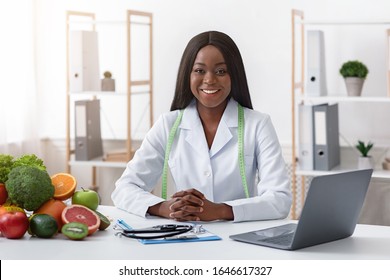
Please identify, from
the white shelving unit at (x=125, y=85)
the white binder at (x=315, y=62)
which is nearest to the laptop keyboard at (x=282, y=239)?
the white binder at (x=315, y=62)

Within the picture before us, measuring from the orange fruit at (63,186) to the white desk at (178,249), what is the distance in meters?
0.17

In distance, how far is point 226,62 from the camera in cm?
247

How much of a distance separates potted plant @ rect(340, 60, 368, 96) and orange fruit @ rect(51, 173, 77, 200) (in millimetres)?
2062

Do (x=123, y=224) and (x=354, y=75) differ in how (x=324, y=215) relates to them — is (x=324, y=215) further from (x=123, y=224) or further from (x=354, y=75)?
(x=354, y=75)

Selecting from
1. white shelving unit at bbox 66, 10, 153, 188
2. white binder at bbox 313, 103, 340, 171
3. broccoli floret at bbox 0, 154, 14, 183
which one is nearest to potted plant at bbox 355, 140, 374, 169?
white binder at bbox 313, 103, 340, 171

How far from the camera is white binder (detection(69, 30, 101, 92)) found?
4199mm

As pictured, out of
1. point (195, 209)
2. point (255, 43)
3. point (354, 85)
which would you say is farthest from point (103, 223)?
point (255, 43)

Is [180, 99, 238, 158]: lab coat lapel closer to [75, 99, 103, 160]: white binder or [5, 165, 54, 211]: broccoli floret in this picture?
[5, 165, 54, 211]: broccoli floret

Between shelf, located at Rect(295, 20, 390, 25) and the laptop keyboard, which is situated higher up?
shelf, located at Rect(295, 20, 390, 25)

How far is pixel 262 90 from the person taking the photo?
13.7ft

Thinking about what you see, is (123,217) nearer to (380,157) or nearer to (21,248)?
(21,248)

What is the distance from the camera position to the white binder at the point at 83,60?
4199mm

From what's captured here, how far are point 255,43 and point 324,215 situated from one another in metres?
2.44
